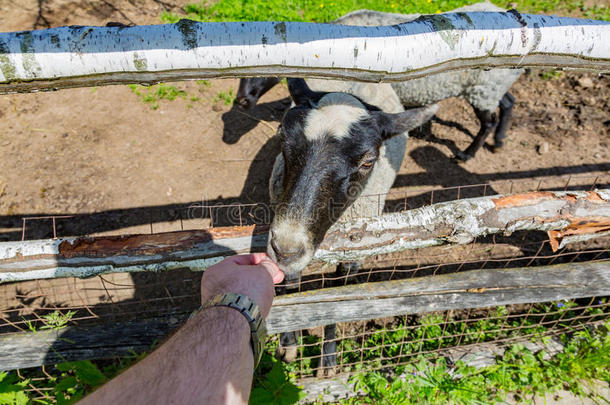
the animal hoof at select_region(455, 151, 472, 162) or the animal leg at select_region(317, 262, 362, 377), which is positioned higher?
the animal hoof at select_region(455, 151, 472, 162)

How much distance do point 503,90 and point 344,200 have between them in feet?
13.1

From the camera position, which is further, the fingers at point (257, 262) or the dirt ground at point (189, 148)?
the dirt ground at point (189, 148)

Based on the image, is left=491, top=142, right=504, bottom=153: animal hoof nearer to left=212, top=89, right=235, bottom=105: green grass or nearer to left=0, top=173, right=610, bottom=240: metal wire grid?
left=0, top=173, right=610, bottom=240: metal wire grid

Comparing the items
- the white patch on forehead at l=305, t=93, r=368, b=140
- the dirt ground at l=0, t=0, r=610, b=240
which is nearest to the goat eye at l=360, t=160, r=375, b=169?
the white patch on forehead at l=305, t=93, r=368, b=140

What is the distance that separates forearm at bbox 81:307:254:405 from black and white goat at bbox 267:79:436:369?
0.81m

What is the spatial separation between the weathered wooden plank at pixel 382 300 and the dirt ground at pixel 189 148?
2.34 m

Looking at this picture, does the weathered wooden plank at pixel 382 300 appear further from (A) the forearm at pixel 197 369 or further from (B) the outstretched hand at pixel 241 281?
(A) the forearm at pixel 197 369

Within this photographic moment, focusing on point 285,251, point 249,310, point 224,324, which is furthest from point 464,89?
point 224,324

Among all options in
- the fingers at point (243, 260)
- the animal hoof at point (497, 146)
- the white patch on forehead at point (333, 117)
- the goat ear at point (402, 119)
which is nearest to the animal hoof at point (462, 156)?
the animal hoof at point (497, 146)

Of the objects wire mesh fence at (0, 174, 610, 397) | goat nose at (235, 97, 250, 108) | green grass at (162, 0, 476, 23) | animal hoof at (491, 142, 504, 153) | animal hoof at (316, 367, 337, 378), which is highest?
green grass at (162, 0, 476, 23)

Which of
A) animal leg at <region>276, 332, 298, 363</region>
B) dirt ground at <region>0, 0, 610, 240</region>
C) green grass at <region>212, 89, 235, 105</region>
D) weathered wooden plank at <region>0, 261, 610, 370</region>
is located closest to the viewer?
weathered wooden plank at <region>0, 261, 610, 370</region>

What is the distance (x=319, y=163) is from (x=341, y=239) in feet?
2.46

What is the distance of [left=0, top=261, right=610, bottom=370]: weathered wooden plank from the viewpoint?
268 centimetres

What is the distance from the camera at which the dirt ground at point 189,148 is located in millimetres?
5008
